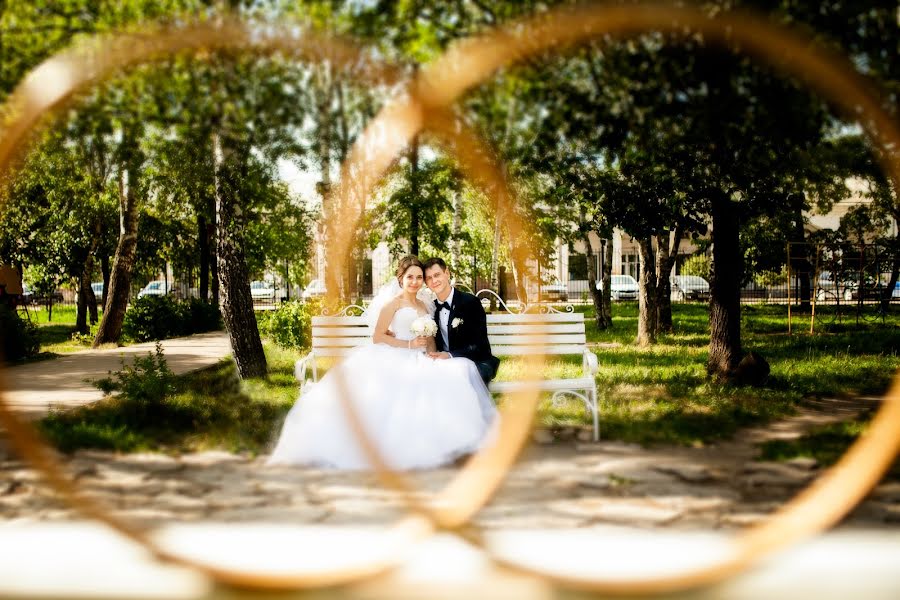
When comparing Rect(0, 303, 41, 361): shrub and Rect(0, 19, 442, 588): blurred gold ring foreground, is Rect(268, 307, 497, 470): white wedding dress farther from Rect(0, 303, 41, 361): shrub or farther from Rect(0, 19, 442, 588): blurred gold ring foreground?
Rect(0, 303, 41, 361): shrub

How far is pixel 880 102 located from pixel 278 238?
8.99 metres

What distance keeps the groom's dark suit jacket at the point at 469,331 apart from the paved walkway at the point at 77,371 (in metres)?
3.47

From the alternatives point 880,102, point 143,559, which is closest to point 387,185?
point 880,102

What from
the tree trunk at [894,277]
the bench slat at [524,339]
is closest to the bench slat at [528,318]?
the bench slat at [524,339]

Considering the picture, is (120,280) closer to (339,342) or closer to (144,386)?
(144,386)

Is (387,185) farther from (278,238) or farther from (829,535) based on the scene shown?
(829,535)

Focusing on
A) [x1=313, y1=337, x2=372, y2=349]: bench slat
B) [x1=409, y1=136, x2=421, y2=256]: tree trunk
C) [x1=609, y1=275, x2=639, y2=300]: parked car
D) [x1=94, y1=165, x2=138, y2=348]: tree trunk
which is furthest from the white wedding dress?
[x1=609, y1=275, x2=639, y2=300]: parked car

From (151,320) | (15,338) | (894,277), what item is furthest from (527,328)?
(894,277)

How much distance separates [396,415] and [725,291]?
15.7 ft

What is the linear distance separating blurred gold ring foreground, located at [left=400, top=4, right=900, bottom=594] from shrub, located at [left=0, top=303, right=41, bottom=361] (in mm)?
9178

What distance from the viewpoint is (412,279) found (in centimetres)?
591

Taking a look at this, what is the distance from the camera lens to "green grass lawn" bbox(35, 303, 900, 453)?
18.7 feet

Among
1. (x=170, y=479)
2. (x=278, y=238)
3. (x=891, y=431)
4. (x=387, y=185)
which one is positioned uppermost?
(x=387, y=185)

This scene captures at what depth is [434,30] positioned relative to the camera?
5055 millimetres
